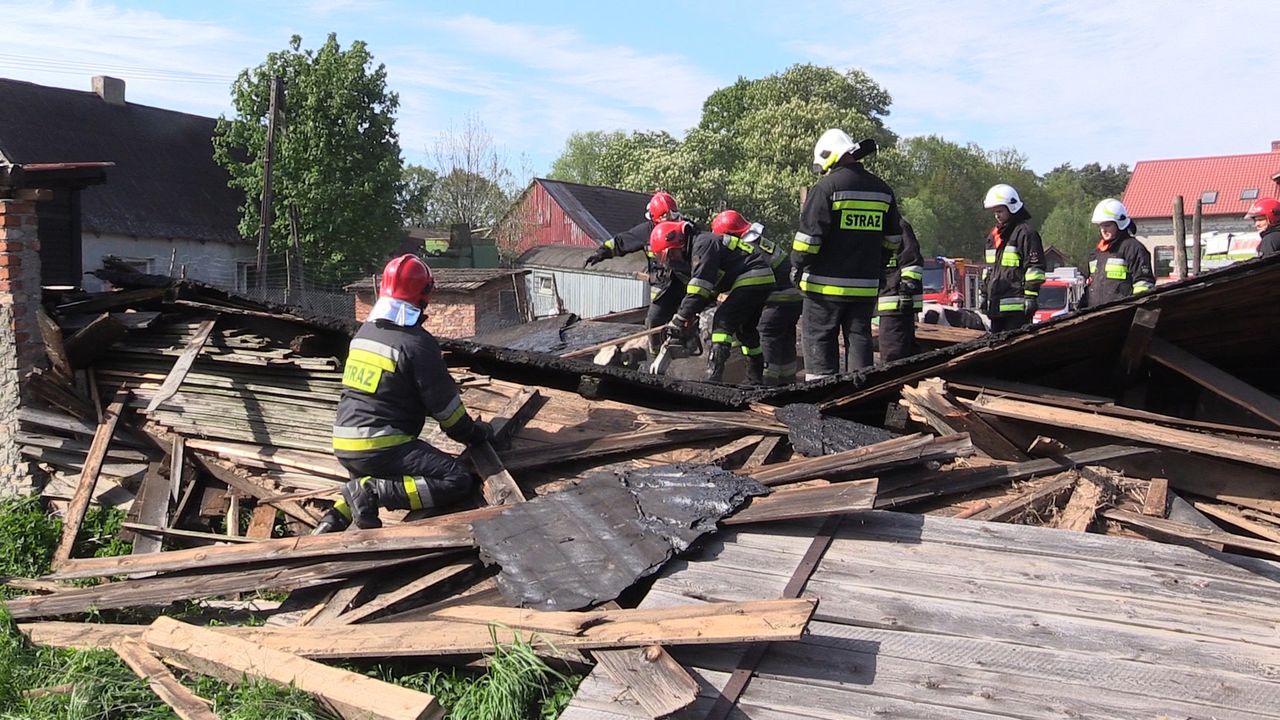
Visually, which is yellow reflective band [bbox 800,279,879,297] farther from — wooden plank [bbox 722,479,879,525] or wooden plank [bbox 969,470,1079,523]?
wooden plank [bbox 722,479,879,525]

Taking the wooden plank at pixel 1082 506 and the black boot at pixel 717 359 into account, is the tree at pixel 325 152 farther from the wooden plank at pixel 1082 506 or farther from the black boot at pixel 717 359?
the wooden plank at pixel 1082 506

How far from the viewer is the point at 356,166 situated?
27.5 metres

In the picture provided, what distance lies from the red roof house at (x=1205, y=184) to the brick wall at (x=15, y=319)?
46.2 m

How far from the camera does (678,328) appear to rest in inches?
302

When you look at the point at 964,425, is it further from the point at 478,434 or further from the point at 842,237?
the point at 478,434

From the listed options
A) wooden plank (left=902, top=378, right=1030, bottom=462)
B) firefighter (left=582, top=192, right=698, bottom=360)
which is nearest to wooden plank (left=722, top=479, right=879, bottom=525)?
wooden plank (left=902, top=378, right=1030, bottom=462)

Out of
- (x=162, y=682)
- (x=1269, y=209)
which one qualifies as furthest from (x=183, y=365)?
(x=1269, y=209)

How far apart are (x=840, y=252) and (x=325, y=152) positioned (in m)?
23.7

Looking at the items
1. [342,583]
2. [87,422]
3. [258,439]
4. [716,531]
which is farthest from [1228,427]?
[87,422]

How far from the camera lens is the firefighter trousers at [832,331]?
21.1 feet

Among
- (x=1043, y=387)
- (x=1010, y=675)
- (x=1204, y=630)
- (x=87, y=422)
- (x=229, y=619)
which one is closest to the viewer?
(x=1010, y=675)

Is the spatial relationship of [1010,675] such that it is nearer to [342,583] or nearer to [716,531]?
[716,531]

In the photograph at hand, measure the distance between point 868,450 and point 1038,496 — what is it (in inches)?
31.9

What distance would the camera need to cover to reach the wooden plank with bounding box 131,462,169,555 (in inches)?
230
